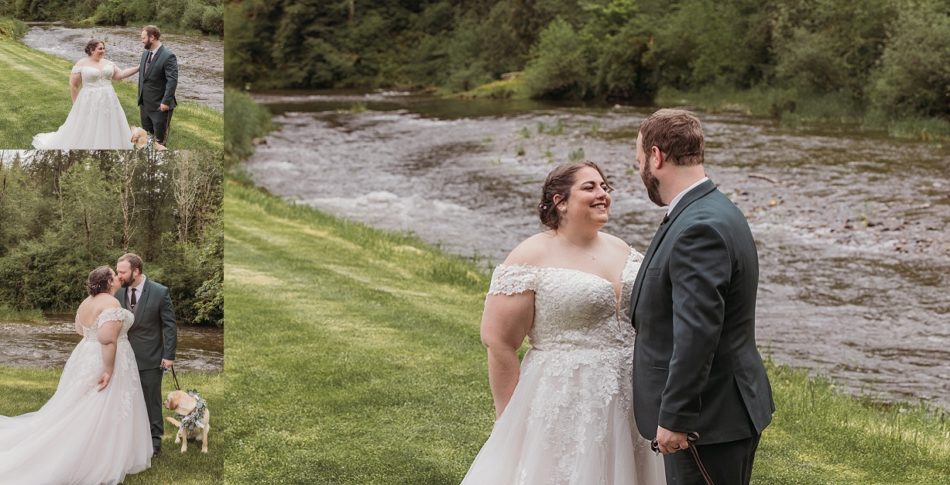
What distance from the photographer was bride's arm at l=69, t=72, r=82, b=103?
209 inches

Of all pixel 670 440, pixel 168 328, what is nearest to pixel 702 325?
pixel 670 440

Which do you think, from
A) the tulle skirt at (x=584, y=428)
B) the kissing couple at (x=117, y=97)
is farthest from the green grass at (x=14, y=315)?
the tulle skirt at (x=584, y=428)

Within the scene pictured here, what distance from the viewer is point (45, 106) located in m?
5.23

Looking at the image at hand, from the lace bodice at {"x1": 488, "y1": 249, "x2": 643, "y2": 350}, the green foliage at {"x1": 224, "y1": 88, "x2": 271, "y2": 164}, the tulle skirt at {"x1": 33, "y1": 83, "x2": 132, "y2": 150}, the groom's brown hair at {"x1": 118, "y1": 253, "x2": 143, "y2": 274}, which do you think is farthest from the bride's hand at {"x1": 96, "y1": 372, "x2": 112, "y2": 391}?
the green foliage at {"x1": 224, "y1": 88, "x2": 271, "y2": 164}

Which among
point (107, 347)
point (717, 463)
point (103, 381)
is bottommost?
point (103, 381)

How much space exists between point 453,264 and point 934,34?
2313cm

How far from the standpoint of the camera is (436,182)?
27.6 m

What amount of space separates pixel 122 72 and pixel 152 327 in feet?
4.28

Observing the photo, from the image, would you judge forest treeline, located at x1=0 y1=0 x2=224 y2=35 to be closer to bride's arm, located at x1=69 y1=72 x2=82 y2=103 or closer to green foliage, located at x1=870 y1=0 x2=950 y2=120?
bride's arm, located at x1=69 y1=72 x2=82 y2=103

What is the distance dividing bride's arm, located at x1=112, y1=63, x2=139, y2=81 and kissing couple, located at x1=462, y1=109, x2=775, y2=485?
86.1 inches

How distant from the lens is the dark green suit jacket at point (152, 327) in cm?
533

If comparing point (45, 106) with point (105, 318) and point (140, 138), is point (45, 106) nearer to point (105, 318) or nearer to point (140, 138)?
point (140, 138)

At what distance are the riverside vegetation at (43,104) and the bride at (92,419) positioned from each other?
0.76 m

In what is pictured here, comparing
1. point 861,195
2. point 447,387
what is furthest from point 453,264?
point 861,195
